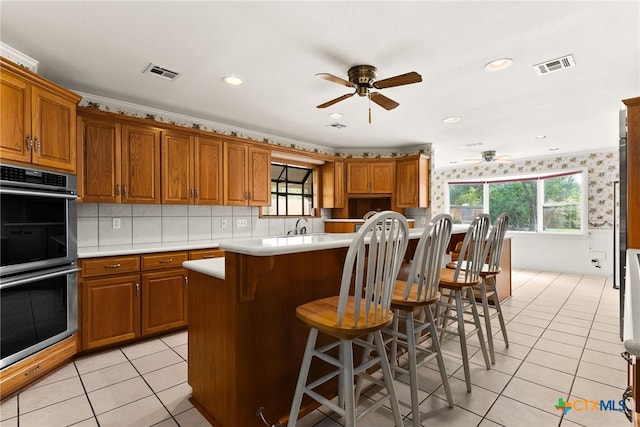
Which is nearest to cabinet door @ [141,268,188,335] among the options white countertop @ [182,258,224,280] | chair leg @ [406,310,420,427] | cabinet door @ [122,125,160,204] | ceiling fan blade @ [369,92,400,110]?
cabinet door @ [122,125,160,204]

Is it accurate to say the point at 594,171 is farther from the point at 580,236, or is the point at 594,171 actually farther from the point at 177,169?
the point at 177,169

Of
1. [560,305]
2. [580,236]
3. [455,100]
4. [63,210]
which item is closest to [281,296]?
[63,210]

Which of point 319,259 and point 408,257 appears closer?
point 319,259

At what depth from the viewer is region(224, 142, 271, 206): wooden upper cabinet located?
154 inches

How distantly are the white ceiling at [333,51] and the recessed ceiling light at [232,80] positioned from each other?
0.25 ft

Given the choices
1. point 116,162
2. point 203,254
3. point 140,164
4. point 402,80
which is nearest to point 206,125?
point 140,164

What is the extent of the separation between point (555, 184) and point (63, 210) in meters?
8.17

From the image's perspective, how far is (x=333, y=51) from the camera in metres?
2.32

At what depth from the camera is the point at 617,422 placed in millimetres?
1792

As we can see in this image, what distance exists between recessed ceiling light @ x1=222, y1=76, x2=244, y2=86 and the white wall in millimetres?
4183

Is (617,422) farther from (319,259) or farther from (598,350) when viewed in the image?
(319,259)

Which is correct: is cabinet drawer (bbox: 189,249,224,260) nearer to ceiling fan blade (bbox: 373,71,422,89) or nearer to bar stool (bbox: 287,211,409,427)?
bar stool (bbox: 287,211,409,427)

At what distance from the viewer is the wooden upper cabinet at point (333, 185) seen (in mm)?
5371

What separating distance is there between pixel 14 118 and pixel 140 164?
1.14 metres
